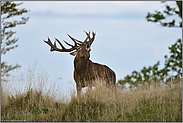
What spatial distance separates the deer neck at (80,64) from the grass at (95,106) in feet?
3.04

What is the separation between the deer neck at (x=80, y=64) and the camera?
32.7ft

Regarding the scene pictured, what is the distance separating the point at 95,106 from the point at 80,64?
2.23 meters

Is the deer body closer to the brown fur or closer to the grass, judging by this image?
the brown fur

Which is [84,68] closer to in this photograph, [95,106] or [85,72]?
[85,72]

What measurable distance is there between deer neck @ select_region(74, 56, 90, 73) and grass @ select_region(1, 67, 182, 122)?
0.93 meters

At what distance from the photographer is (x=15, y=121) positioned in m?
7.88

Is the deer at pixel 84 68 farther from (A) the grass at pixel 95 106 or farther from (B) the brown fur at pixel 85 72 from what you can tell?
(A) the grass at pixel 95 106

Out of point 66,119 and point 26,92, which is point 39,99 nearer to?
point 26,92

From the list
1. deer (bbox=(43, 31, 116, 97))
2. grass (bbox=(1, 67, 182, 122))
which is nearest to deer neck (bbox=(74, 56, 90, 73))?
deer (bbox=(43, 31, 116, 97))

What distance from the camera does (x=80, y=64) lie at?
9984 mm

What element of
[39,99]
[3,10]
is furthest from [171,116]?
[3,10]

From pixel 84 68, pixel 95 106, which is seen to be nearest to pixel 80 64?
pixel 84 68

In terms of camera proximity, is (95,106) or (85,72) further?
(85,72)

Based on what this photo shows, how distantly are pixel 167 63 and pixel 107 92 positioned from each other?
1034 centimetres
